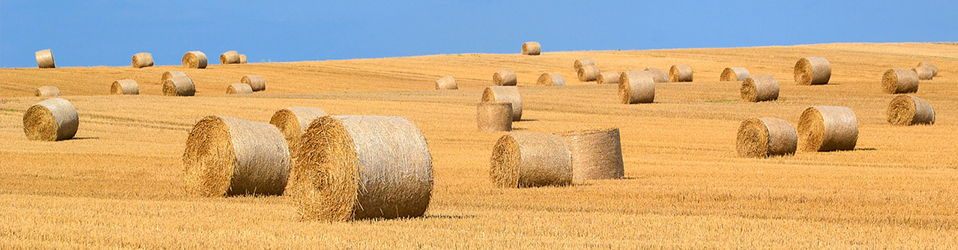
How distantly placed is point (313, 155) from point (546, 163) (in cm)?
446

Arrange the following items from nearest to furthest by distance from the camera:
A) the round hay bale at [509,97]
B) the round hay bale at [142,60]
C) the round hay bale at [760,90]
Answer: the round hay bale at [509,97] < the round hay bale at [760,90] < the round hay bale at [142,60]

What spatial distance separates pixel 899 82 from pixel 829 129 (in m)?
17.4

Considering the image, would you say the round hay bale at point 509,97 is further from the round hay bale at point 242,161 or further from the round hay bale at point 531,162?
the round hay bale at point 242,161

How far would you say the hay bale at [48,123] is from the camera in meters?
23.2

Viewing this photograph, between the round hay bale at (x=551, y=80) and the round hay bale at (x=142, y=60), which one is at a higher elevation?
the round hay bale at (x=142, y=60)

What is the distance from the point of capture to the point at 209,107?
32.2 meters

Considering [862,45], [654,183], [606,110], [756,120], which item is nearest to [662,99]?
[606,110]

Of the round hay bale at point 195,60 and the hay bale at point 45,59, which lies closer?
the hay bale at point 45,59

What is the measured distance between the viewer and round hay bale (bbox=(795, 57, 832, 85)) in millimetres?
40281

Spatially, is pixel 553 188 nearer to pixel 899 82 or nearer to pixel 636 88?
pixel 636 88

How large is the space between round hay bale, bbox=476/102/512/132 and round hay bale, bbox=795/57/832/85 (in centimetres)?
1790

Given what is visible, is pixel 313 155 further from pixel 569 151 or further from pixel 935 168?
pixel 935 168

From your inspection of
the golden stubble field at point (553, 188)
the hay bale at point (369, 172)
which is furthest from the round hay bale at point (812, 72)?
the hay bale at point (369, 172)

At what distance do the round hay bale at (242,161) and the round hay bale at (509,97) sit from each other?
1545 cm
